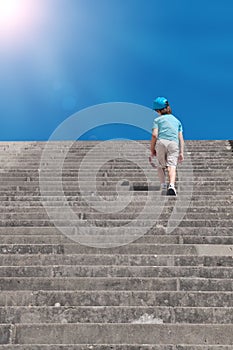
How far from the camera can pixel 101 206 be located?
629cm

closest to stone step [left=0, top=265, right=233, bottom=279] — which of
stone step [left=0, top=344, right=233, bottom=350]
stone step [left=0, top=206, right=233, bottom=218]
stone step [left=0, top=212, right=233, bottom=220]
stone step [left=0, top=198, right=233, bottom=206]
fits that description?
stone step [left=0, top=344, right=233, bottom=350]

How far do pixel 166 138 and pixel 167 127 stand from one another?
13cm

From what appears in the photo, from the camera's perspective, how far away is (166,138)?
670cm

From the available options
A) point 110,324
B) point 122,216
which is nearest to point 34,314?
point 110,324

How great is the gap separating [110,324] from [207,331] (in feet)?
1.87

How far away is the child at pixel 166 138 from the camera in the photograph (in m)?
6.68

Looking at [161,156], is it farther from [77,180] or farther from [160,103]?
[77,180]

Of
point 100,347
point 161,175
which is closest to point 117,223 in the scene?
point 161,175

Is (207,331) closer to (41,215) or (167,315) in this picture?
(167,315)

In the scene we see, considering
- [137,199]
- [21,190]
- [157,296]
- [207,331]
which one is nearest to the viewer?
[207,331]

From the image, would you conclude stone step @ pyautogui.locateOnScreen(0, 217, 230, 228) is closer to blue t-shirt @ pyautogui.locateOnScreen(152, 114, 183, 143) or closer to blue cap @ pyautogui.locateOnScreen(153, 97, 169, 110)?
blue t-shirt @ pyautogui.locateOnScreen(152, 114, 183, 143)

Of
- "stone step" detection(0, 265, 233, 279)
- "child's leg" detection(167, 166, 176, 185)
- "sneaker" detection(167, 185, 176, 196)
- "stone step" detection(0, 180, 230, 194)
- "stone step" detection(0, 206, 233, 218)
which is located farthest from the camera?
"stone step" detection(0, 180, 230, 194)

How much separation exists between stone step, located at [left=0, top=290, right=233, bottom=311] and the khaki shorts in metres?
3.10

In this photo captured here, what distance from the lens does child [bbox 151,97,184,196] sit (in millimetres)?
6680
